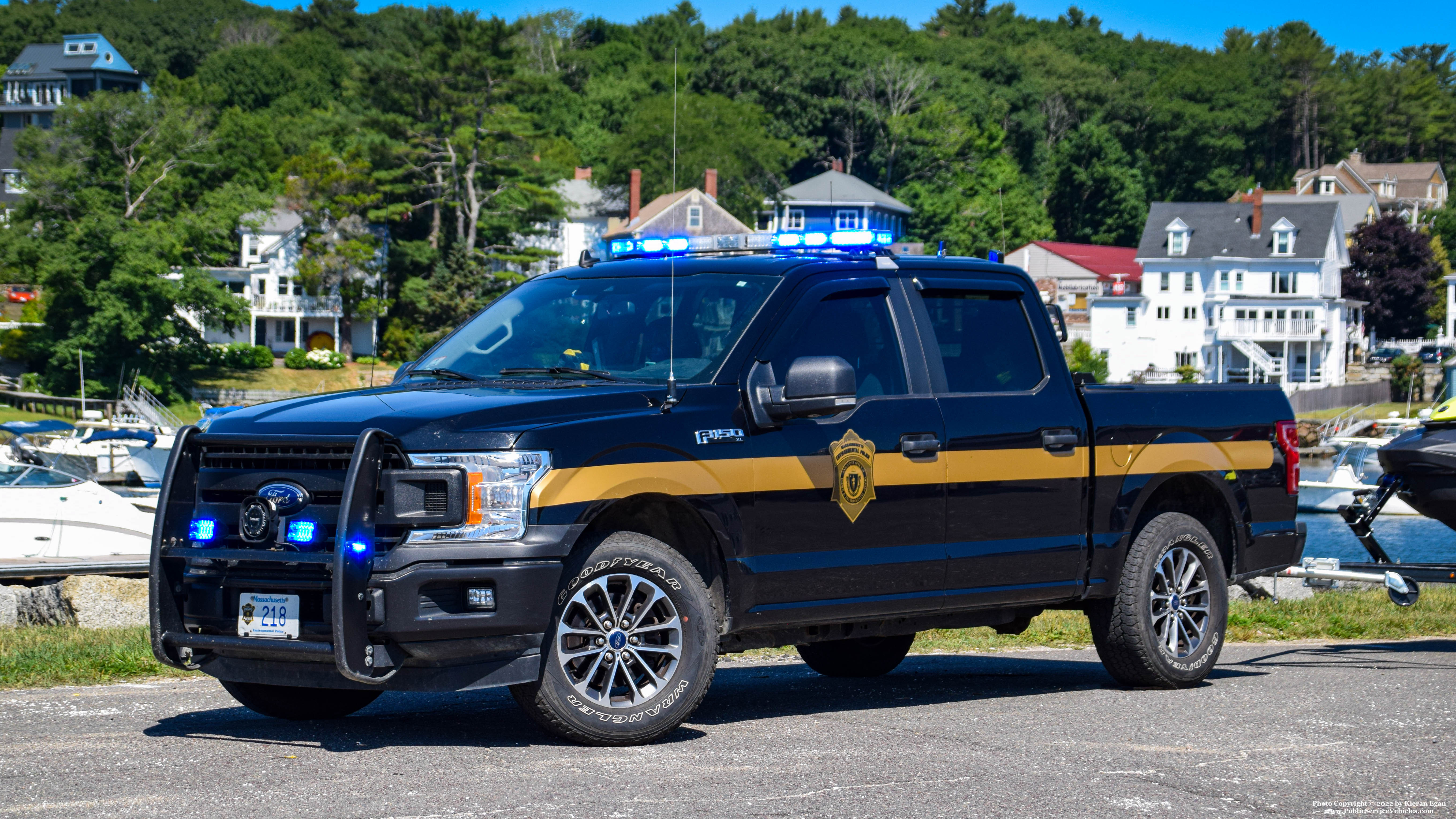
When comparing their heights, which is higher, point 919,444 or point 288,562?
point 919,444

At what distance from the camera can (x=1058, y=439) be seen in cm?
838

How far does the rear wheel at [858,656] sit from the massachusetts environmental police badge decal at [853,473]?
2236mm

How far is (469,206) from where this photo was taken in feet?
285

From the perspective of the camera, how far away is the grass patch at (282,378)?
71.1 meters

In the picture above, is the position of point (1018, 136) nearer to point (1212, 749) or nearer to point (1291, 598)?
point (1291, 598)

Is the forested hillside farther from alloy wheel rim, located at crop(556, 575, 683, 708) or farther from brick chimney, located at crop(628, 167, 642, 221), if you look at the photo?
alloy wheel rim, located at crop(556, 575, 683, 708)

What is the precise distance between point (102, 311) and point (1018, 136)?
87.3 m

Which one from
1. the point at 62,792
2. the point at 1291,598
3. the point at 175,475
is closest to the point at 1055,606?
the point at 175,475

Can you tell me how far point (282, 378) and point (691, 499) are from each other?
7064 centimetres

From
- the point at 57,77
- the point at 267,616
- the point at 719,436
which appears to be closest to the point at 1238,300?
the point at 719,436

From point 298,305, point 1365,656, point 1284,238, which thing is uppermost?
point 1284,238

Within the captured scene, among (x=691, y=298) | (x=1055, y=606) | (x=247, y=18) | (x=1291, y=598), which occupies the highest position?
(x=247, y=18)

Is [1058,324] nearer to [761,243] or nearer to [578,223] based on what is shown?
[761,243]

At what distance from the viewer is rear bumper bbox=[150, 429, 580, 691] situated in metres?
6.12
